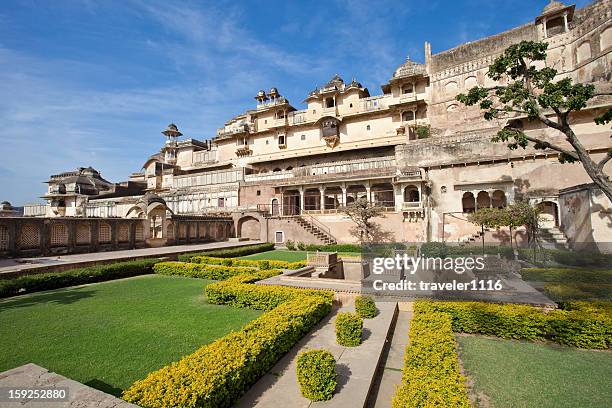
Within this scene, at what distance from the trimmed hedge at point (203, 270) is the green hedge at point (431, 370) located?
8.90m

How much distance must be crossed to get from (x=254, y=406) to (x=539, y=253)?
62.5ft

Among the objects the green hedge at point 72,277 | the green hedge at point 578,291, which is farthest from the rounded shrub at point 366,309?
the green hedge at point 72,277

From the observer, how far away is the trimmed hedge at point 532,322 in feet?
24.4

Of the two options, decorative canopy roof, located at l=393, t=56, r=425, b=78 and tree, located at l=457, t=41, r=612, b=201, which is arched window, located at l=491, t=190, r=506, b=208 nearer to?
tree, located at l=457, t=41, r=612, b=201

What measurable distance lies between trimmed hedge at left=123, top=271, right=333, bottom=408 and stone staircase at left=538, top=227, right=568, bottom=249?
66.5 feet

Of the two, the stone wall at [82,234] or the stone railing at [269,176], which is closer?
the stone wall at [82,234]

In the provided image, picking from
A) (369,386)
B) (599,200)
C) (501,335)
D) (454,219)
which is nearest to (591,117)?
(599,200)

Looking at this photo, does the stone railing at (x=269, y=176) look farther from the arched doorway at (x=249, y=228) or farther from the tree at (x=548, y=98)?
the tree at (x=548, y=98)

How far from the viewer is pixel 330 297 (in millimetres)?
9812

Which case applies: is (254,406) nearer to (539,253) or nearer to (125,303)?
(125,303)

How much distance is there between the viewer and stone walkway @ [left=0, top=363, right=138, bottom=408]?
11.8ft

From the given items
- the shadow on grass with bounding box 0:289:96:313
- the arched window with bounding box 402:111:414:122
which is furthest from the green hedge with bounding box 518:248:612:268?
the arched window with bounding box 402:111:414:122

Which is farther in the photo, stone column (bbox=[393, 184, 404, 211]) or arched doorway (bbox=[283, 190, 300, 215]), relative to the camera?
arched doorway (bbox=[283, 190, 300, 215])

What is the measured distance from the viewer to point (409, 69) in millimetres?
36062
